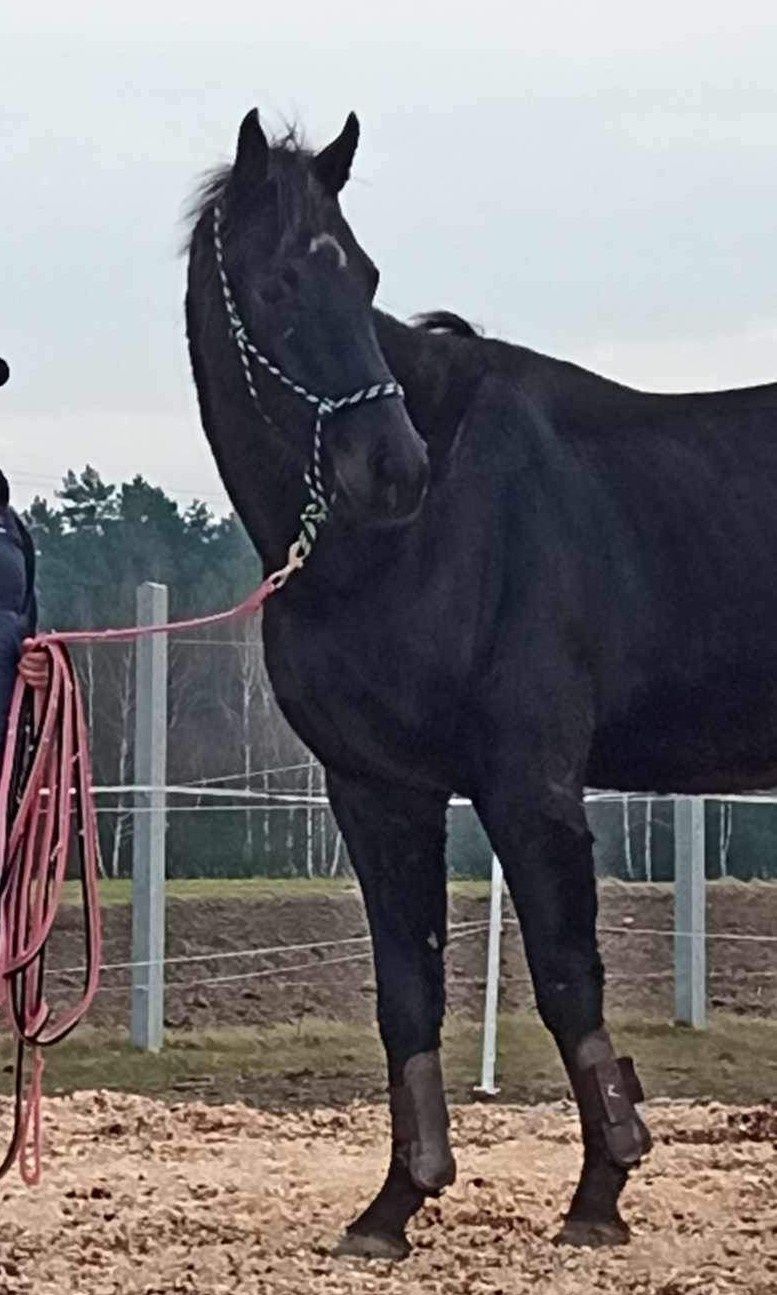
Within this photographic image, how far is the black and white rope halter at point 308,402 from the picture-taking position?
173 inches

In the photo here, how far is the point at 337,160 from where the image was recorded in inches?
183

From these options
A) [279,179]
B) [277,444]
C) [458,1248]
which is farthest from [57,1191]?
[279,179]

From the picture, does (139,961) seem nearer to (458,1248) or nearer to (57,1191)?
(57,1191)

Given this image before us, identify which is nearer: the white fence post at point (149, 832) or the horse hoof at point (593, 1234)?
the horse hoof at point (593, 1234)

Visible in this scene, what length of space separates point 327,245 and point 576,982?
5.17ft

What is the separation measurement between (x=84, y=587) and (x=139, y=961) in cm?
660

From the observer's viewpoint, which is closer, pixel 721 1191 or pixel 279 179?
pixel 279 179

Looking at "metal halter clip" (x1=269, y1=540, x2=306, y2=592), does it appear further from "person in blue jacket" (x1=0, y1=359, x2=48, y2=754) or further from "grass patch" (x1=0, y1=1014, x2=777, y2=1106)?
"grass patch" (x1=0, y1=1014, x2=777, y2=1106)

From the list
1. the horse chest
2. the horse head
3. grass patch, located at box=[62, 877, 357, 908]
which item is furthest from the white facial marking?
grass patch, located at box=[62, 877, 357, 908]

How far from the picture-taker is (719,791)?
16.6 ft

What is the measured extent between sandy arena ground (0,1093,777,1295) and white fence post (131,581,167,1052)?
2.10 m

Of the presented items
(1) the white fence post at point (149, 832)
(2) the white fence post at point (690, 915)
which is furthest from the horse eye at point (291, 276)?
(2) the white fence post at point (690, 915)

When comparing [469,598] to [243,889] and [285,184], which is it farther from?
[243,889]

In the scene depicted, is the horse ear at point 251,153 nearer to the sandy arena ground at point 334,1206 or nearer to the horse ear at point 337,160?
the horse ear at point 337,160
